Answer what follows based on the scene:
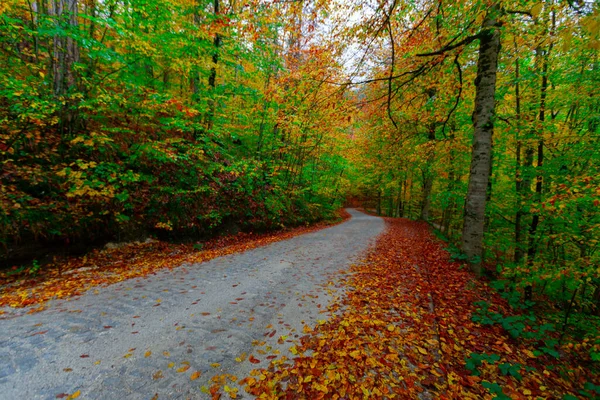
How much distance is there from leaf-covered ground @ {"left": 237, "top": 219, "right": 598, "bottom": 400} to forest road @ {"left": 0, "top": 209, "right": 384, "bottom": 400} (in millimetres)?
340

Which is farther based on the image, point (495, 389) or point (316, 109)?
point (316, 109)

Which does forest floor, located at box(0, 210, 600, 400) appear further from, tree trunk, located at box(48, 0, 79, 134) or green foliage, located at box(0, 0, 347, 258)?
tree trunk, located at box(48, 0, 79, 134)

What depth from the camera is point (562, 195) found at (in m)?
3.62

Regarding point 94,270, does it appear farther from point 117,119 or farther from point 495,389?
point 495,389

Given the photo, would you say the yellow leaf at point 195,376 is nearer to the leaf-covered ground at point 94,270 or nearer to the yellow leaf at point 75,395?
the yellow leaf at point 75,395

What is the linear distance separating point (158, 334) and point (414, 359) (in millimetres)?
3278

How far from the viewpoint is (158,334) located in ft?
9.86

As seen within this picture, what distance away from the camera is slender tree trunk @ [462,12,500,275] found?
4492 mm

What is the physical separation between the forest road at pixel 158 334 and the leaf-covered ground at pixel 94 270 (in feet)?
1.42

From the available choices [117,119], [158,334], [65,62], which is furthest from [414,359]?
[65,62]

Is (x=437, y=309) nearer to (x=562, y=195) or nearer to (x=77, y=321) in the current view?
(x=562, y=195)

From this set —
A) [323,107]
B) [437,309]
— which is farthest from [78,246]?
[437,309]

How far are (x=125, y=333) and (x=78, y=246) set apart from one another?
399 cm

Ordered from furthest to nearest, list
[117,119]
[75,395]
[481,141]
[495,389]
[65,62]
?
[117,119] → [65,62] → [481,141] → [495,389] → [75,395]
